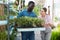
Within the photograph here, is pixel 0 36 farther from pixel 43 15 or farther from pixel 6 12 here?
pixel 43 15

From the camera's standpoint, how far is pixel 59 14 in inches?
207

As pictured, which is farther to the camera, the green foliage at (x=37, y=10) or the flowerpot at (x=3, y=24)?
the green foliage at (x=37, y=10)

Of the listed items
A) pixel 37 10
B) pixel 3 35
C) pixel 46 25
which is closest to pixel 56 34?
pixel 46 25

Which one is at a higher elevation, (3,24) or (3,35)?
(3,24)

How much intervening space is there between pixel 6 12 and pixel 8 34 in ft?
1.61

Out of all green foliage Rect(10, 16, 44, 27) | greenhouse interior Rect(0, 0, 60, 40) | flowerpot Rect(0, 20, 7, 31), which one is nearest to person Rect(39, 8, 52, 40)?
greenhouse interior Rect(0, 0, 60, 40)

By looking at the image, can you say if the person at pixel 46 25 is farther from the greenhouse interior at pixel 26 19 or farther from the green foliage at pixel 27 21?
the green foliage at pixel 27 21

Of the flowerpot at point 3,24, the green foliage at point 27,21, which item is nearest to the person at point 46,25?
the green foliage at point 27,21

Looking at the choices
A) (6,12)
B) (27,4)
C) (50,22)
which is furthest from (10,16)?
(50,22)

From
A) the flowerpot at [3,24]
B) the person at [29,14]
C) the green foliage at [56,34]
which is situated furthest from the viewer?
the green foliage at [56,34]

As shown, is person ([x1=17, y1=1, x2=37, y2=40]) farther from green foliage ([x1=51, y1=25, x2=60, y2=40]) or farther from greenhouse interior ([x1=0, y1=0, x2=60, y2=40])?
green foliage ([x1=51, y1=25, x2=60, y2=40])

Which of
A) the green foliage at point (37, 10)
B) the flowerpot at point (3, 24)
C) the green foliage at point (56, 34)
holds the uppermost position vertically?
the green foliage at point (37, 10)

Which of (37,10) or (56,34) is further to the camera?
(56,34)

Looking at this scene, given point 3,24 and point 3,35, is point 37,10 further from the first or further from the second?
point 3,35
